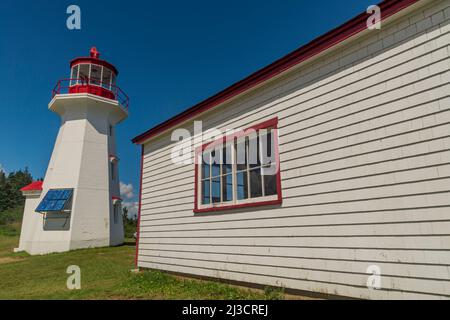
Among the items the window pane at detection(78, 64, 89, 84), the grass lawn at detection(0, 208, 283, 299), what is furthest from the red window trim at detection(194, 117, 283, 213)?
the window pane at detection(78, 64, 89, 84)

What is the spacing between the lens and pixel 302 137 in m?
5.13

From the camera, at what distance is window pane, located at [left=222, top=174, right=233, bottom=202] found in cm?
643

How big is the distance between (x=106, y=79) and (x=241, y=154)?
53.6ft

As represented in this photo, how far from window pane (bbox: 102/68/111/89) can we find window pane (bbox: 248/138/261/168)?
52.7 ft

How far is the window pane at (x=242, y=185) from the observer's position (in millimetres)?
6093

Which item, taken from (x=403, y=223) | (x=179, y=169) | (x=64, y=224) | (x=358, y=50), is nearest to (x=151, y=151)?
(x=179, y=169)

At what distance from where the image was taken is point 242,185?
619 cm

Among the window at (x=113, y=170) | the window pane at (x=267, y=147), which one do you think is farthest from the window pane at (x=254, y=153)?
the window at (x=113, y=170)

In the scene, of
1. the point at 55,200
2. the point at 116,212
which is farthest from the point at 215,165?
the point at 116,212

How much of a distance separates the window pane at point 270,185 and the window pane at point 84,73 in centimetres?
1670

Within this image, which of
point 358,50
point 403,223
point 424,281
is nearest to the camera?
point 424,281
